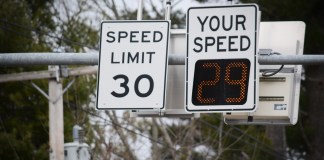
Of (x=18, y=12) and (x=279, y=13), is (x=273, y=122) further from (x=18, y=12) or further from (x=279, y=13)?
(x=18, y=12)

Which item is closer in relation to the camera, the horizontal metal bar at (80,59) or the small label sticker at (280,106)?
the horizontal metal bar at (80,59)

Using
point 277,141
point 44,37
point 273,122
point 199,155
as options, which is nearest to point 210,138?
point 199,155

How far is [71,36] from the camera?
31078 mm

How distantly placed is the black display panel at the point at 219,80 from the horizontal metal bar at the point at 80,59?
1.57 ft

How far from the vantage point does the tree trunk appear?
103 feet

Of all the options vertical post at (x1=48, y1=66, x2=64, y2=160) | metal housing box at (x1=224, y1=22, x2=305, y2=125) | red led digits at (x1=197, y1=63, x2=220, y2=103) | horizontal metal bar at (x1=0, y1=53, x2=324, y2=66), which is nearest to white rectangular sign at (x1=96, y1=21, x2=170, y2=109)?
horizontal metal bar at (x1=0, y1=53, x2=324, y2=66)

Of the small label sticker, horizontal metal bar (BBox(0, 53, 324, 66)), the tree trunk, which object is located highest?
horizontal metal bar (BBox(0, 53, 324, 66))

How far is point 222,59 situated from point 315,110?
67.2 feet

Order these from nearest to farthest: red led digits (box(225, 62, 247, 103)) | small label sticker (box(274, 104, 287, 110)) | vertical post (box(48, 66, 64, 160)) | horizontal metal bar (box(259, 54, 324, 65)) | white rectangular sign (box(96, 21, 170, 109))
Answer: red led digits (box(225, 62, 247, 103)) → white rectangular sign (box(96, 21, 170, 109)) → horizontal metal bar (box(259, 54, 324, 65)) → small label sticker (box(274, 104, 287, 110)) → vertical post (box(48, 66, 64, 160))

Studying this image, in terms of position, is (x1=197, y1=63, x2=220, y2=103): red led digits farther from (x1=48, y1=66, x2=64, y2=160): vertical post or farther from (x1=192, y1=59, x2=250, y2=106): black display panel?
(x1=48, y1=66, x2=64, y2=160): vertical post

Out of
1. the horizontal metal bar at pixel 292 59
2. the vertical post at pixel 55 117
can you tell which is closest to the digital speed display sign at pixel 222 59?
the horizontal metal bar at pixel 292 59

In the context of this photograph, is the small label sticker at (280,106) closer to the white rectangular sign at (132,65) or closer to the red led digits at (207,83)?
the red led digits at (207,83)

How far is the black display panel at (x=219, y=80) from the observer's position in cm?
1174

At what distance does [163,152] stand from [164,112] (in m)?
16.2
